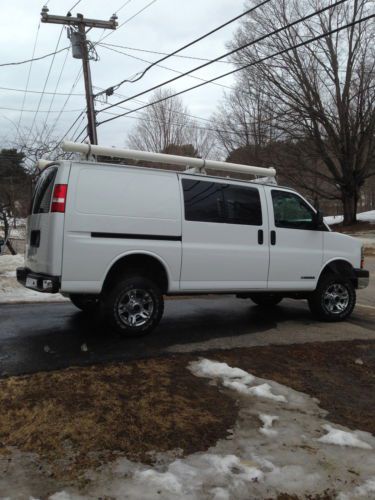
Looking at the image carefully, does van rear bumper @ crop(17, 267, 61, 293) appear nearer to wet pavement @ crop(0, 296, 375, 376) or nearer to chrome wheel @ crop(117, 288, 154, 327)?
wet pavement @ crop(0, 296, 375, 376)

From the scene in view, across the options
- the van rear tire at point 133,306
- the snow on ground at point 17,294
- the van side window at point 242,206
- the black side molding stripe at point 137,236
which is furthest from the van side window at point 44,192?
the snow on ground at point 17,294

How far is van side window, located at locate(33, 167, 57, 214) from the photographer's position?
227 inches

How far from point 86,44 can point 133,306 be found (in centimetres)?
1571

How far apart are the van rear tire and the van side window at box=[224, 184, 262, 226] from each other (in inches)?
58.2

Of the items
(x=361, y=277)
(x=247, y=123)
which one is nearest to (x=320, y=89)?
(x=247, y=123)

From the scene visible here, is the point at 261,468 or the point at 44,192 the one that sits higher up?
the point at 44,192

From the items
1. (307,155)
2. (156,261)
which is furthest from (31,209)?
(307,155)

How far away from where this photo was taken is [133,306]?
5977 mm

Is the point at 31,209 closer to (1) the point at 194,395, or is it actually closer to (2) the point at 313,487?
(1) the point at 194,395

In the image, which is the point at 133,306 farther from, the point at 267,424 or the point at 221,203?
the point at 267,424

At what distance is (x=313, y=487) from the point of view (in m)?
2.79

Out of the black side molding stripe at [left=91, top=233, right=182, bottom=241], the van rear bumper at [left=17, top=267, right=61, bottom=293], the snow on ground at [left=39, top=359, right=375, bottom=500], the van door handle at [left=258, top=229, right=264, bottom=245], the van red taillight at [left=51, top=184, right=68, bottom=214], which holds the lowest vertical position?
the snow on ground at [left=39, top=359, right=375, bottom=500]

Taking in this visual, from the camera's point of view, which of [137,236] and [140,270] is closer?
[137,236]

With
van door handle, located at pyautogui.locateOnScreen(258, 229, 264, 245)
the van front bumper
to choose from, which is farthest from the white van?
the van front bumper
